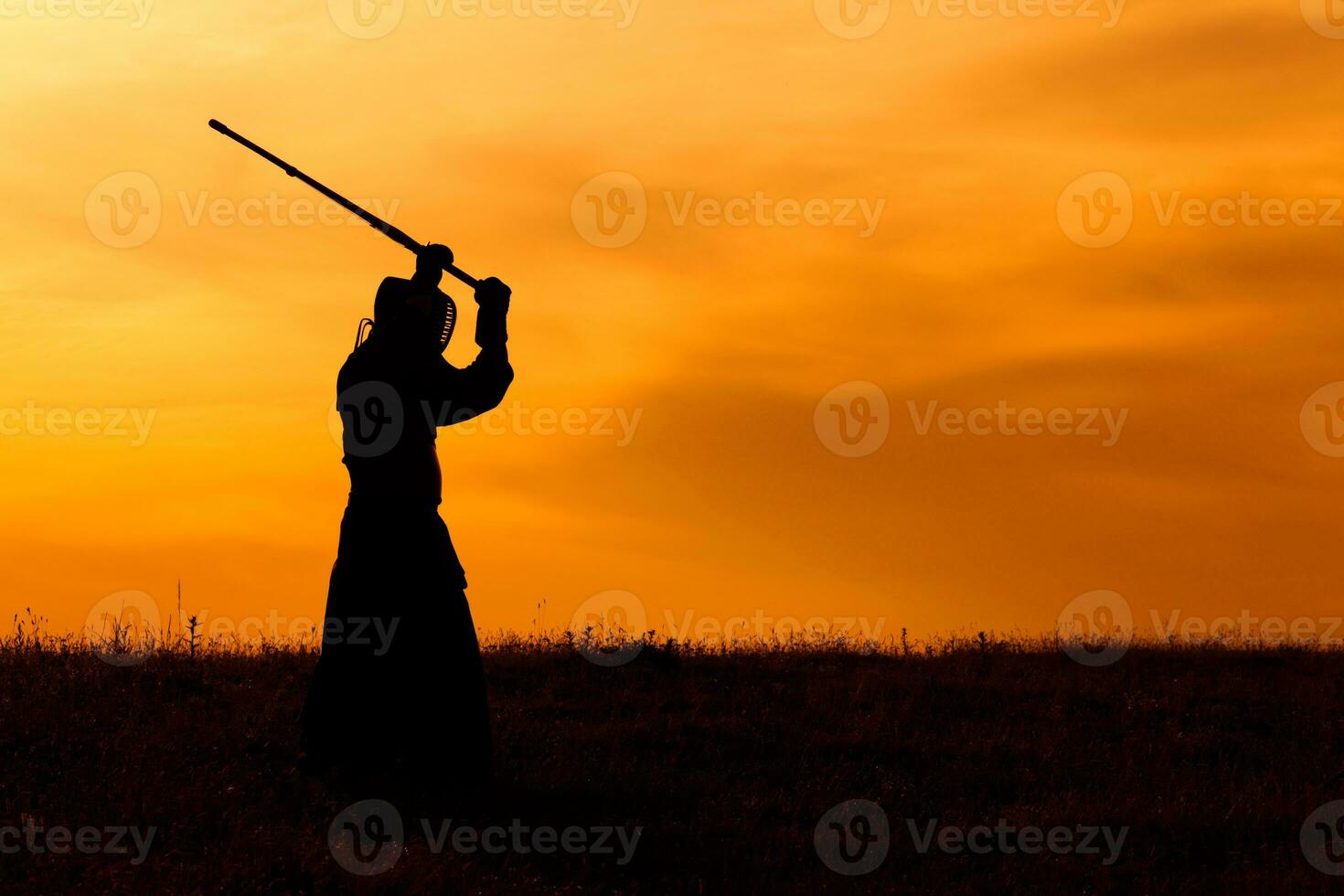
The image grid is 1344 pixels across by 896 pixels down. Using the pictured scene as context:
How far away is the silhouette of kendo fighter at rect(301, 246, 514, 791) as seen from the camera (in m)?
11.2

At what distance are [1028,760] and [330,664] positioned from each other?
626cm

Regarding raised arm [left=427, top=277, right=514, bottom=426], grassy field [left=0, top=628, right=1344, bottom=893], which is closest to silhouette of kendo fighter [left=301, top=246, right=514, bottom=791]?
raised arm [left=427, top=277, right=514, bottom=426]

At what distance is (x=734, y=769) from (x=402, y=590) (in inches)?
130

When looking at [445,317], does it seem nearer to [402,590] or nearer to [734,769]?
[402,590]

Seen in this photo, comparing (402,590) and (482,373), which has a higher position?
(482,373)

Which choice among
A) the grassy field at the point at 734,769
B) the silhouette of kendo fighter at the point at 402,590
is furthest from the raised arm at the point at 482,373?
the grassy field at the point at 734,769

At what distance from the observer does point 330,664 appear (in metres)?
11.3

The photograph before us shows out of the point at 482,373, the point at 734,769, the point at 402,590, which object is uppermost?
the point at 482,373

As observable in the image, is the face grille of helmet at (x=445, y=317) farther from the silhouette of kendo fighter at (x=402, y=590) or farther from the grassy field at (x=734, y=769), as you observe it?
the grassy field at (x=734, y=769)

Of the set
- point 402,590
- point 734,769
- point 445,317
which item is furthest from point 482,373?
point 734,769

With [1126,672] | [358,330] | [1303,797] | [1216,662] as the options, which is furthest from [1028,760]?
[358,330]

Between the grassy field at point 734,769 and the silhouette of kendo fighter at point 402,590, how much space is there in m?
0.50

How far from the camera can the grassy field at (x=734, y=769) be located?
10.1 metres

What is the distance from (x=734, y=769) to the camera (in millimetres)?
12703
